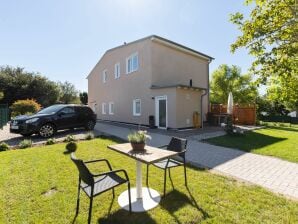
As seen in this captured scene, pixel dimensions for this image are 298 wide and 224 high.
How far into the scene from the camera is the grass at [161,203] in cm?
338

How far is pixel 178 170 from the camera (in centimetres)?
569

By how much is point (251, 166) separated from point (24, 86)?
30.8m

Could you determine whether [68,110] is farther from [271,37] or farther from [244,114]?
[244,114]

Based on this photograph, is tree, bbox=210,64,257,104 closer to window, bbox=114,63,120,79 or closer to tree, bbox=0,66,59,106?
window, bbox=114,63,120,79

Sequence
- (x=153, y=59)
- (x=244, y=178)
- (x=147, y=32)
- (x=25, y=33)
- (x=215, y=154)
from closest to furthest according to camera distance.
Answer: (x=244, y=178)
(x=215, y=154)
(x=25, y=33)
(x=153, y=59)
(x=147, y=32)

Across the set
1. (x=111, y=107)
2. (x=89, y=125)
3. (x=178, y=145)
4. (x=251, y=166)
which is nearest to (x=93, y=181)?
(x=178, y=145)

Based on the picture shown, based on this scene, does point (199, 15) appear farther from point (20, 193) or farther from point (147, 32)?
point (20, 193)

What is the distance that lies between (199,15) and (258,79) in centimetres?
665

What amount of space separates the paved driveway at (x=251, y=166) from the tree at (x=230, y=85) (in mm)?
26141

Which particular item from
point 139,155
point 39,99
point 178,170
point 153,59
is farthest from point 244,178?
point 39,99

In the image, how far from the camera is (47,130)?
10906 millimetres

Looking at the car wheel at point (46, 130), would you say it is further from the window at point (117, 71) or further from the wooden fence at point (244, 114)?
the wooden fence at point (244, 114)

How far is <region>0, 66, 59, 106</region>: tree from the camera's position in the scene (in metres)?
28.3

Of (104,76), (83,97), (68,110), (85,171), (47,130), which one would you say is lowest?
(47,130)
